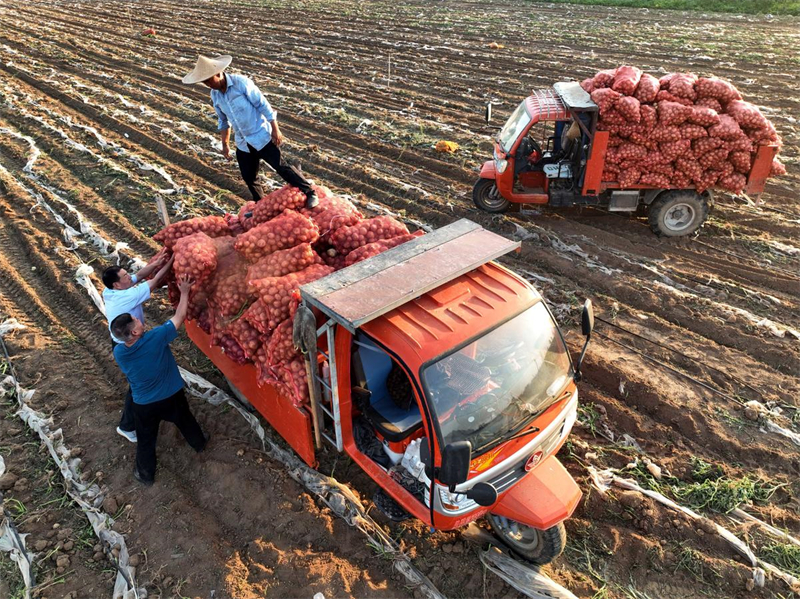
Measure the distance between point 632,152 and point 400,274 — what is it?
18.6ft

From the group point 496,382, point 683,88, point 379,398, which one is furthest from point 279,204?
Result: point 683,88

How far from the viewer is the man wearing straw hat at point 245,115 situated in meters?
6.11

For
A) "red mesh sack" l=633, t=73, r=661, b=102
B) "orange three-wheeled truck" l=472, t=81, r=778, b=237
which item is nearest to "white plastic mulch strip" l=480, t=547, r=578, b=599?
"orange three-wheeled truck" l=472, t=81, r=778, b=237

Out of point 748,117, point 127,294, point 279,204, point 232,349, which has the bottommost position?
point 232,349

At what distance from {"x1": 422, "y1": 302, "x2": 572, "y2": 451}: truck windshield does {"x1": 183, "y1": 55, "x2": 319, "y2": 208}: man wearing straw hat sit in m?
2.76

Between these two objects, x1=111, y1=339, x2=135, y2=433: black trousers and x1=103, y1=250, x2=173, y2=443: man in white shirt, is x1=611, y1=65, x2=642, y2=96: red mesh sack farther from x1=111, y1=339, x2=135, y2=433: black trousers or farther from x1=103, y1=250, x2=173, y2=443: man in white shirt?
x1=111, y1=339, x2=135, y2=433: black trousers

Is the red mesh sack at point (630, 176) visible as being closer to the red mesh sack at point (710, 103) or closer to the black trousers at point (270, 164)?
the red mesh sack at point (710, 103)

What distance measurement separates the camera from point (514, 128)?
887 cm

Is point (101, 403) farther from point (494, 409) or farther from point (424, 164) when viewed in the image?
point (424, 164)

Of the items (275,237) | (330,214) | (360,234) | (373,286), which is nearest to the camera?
(373,286)

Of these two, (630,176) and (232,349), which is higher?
(630,176)

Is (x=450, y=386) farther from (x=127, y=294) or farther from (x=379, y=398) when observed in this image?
(x=127, y=294)

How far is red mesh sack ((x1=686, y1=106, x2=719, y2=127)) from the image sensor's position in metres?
7.97

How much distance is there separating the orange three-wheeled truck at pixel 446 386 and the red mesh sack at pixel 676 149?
194 inches
